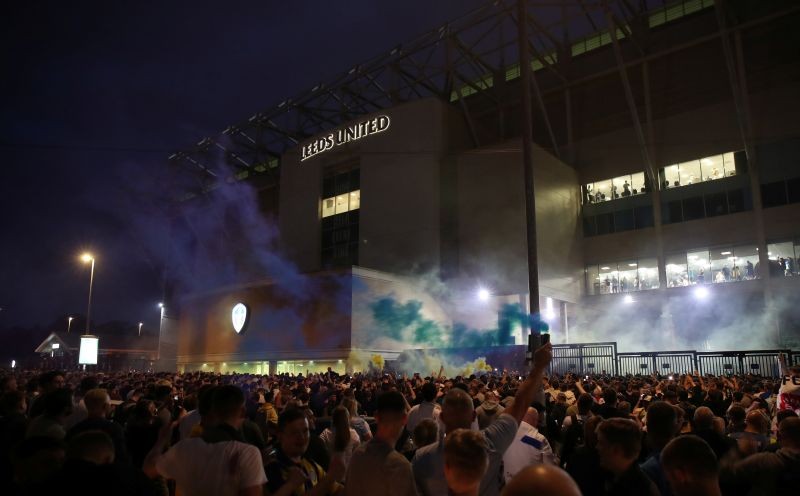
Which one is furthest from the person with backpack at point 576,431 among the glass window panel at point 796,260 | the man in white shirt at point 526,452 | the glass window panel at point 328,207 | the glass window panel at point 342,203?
the glass window panel at point 328,207

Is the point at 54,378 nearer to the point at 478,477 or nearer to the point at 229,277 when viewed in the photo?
the point at 478,477

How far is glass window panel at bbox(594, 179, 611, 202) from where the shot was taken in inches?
1539

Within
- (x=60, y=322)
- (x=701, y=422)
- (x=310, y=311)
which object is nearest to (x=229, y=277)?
(x=310, y=311)

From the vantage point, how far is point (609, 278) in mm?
38344

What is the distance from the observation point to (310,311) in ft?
116

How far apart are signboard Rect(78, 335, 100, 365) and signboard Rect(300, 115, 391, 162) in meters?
23.0

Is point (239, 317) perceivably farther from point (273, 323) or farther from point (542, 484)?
point (542, 484)

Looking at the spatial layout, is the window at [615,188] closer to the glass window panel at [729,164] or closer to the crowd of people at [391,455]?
the glass window panel at [729,164]

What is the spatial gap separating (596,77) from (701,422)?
37148 mm

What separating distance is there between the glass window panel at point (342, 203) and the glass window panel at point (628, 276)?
19719 millimetres

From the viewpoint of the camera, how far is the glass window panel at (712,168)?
34812 millimetres

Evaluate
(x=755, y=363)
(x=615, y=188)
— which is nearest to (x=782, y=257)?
(x=615, y=188)

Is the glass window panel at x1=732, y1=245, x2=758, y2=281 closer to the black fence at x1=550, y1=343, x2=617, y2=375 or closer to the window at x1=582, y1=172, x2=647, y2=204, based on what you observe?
the window at x1=582, y1=172, x2=647, y2=204

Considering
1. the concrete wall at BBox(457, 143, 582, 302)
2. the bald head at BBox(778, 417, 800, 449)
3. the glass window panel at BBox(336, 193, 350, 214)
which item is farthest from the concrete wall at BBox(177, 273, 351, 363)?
the bald head at BBox(778, 417, 800, 449)
